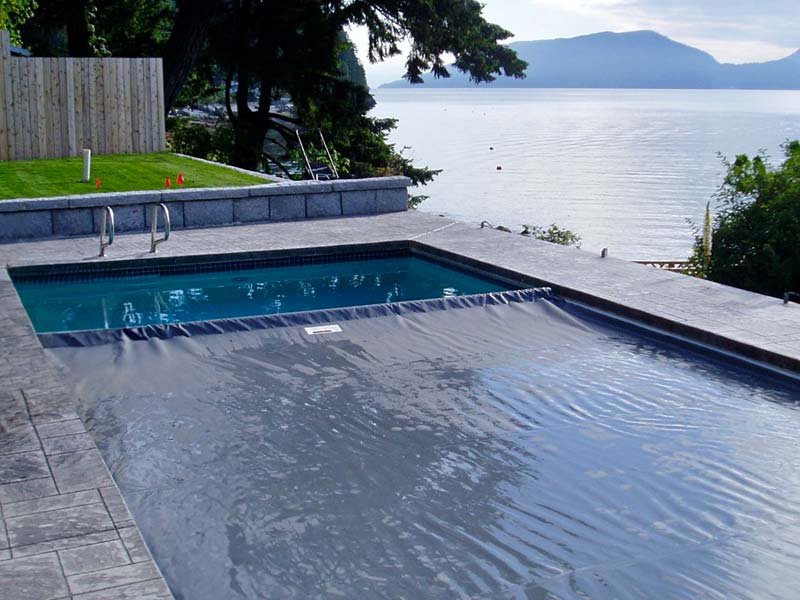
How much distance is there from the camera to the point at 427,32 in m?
20.2

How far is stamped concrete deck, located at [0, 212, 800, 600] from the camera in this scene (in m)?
3.48

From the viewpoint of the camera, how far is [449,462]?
5234mm

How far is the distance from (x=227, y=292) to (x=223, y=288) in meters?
0.14

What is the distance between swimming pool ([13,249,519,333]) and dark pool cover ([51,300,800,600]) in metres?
1.61

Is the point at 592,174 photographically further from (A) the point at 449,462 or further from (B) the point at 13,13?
(A) the point at 449,462

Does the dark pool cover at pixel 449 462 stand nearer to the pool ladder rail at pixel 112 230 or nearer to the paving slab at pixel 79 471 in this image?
the paving slab at pixel 79 471

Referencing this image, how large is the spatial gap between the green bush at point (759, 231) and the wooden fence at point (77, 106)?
907 centimetres

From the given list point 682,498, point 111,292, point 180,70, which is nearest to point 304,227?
point 111,292

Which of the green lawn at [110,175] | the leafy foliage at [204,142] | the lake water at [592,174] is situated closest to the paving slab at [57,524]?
the green lawn at [110,175]

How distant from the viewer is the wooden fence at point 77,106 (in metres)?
14.2

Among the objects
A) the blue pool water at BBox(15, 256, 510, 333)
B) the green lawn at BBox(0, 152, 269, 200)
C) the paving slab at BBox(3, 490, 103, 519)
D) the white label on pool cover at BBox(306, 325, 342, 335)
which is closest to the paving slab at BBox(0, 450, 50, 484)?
the paving slab at BBox(3, 490, 103, 519)

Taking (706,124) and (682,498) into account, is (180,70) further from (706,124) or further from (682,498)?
(706,124)

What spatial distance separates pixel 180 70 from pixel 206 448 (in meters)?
15.5

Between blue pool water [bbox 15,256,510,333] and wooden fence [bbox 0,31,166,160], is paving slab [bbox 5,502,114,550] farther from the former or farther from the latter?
wooden fence [bbox 0,31,166,160]
